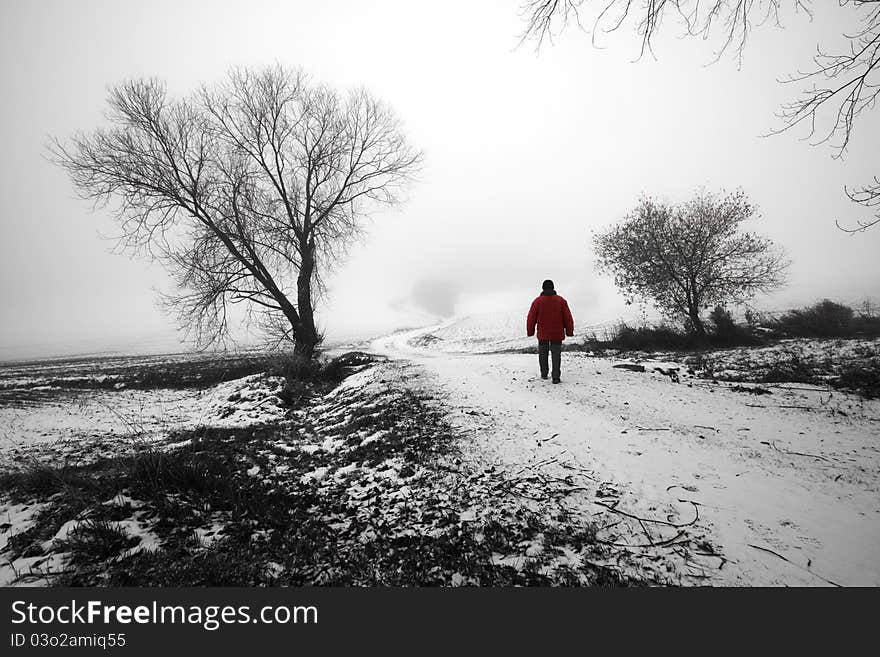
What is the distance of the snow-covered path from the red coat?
150cm

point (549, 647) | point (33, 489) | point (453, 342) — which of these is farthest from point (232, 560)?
point (453, 342)

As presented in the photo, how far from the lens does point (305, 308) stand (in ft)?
52.9

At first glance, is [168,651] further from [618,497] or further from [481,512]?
[618,497]

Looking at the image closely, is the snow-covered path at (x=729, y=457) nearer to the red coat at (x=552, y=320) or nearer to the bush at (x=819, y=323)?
the red coat at (x=552, y=320)

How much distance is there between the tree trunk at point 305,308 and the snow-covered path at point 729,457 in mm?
10953

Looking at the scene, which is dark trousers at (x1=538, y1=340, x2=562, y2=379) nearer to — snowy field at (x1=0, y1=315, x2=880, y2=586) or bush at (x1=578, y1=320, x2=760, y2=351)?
snowy field at (x1=0, y1=315, x2=880, y2=586)

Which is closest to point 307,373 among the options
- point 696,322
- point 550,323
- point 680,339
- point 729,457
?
point 550,323

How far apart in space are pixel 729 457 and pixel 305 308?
1607cm

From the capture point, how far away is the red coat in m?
8.62

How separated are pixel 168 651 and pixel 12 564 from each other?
142 cm

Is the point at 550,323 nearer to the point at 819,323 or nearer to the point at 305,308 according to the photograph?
the point at 305,308

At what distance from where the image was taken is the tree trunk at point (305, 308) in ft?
52.3

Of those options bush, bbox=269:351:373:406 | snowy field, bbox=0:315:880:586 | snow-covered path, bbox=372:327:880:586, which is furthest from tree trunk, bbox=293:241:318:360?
snow-covered path, bbox=372:327:880:586

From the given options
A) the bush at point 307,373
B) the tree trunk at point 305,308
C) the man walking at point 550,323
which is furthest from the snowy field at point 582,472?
the tree trunk at point 305,308
